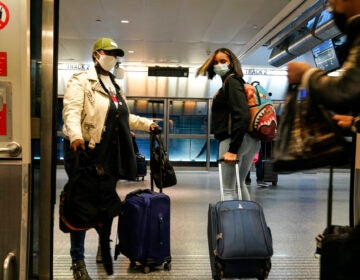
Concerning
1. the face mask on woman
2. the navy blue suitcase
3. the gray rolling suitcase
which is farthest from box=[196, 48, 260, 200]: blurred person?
the navy blue suitcase

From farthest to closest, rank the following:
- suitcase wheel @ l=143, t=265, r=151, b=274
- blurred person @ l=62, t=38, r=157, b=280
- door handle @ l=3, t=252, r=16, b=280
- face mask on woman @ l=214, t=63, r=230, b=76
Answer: face mask on woman @ l=214, t=63, r=230, b=76 < suitcase wheel @ l=143, t=265, r=151, b=274 < blurred person @ l=62, t=38, r=157, b=280 < door handle @ l=3, t=252, r=16, b=280

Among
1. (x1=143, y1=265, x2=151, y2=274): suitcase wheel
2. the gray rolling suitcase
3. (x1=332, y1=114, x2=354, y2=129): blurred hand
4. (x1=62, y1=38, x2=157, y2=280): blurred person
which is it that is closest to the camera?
(x1=332, y1=114, x2=354, y2=129): blurred hand

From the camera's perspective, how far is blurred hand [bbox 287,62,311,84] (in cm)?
127

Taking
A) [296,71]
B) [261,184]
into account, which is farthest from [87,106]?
[261,184]

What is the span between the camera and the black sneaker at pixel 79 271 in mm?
2619

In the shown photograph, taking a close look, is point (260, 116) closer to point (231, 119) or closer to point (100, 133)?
point (231, 119)

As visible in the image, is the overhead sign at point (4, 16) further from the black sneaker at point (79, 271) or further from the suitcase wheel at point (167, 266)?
the suitcase wheel at point (167, 266)

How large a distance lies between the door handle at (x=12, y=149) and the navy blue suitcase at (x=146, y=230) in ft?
4.18

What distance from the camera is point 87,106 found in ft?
8.77

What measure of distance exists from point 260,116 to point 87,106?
1.25 m

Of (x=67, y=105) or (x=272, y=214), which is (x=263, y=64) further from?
(x=67, y=105)

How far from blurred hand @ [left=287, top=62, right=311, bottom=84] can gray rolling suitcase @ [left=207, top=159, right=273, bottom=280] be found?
4.44ft

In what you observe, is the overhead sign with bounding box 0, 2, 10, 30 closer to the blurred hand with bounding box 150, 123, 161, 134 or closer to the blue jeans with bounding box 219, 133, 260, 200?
the blurred hand with bounding box 150, 123, 161, 134

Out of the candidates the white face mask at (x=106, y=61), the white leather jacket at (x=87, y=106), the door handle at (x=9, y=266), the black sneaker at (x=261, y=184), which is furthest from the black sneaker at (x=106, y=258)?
the black sneaker at (x=261, y=184)
